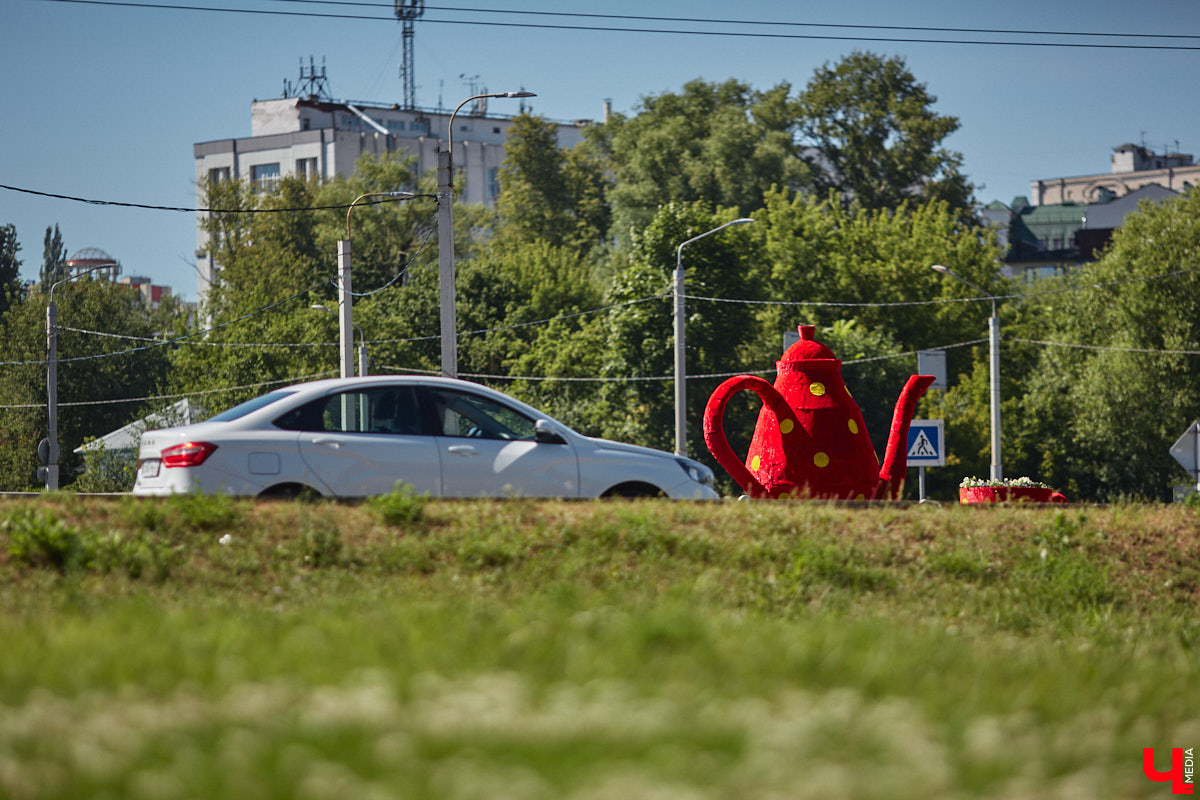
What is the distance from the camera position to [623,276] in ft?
167

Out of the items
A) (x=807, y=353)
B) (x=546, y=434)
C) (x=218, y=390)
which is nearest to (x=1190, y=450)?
(x=807, y=353)

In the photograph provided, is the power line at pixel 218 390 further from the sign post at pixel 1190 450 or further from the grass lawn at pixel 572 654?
the grass lawn at pixel 572 654

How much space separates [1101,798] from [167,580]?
6.61 m

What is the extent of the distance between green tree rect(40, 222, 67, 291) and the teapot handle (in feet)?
261

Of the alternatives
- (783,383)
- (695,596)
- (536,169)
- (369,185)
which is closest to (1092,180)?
Answer: (536,169)

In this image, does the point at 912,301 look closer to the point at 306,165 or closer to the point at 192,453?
the point at 306,165

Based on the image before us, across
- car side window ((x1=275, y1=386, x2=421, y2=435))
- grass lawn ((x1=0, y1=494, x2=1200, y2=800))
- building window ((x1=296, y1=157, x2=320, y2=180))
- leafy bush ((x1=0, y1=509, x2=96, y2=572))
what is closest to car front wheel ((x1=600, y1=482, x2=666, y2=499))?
grass lawn ((x1=0, y1=494, x2=1200, y2=800))

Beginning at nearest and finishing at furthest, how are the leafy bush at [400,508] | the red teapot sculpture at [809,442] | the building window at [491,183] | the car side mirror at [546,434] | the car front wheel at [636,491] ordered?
the leafy bush at [400,508] → the car side mirror at [546,434] → the car front wheel at [636,491] → the red teapot sculpture at [809,442] → the building window at [491,183]

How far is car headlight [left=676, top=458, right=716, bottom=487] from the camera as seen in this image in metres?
Result: 12.9

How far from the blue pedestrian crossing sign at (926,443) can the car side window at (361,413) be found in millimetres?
15190

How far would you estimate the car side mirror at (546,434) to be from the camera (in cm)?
1210

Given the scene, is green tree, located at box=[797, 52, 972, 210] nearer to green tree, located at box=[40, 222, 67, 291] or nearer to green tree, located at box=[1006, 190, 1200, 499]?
green tree, located at box=[1006, 190, 1200, 499]

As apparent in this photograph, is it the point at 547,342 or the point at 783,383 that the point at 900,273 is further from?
the point at 783,383

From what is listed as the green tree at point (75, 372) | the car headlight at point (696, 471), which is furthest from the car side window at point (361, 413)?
the green tree at point (75, 372)
